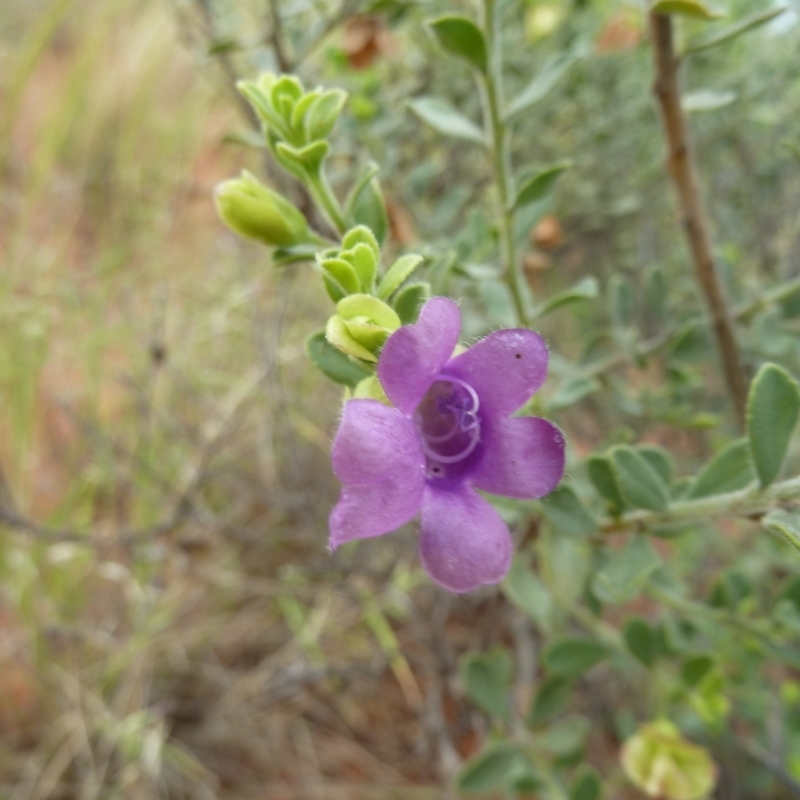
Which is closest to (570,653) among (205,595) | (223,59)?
(223,59)

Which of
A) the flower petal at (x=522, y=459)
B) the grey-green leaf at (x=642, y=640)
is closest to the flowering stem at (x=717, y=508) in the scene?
the flower petal at (x=522, y=459)

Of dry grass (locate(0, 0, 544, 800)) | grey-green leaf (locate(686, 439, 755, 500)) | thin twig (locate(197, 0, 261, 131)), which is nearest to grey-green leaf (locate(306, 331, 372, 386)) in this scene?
grey-green leaf (locate(686, 439, 755, 500))

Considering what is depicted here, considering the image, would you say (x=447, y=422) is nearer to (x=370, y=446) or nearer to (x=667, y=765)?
(x=370, y=446)

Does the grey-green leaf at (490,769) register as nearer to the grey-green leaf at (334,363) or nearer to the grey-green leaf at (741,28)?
the grey-green leaf at (334,363)

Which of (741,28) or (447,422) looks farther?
(741,28)

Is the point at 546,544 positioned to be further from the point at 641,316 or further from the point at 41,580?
the point at 41,580

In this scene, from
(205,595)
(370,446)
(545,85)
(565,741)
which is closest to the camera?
(370,446)

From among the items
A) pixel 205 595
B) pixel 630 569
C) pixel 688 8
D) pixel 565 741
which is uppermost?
pixel 688 8
